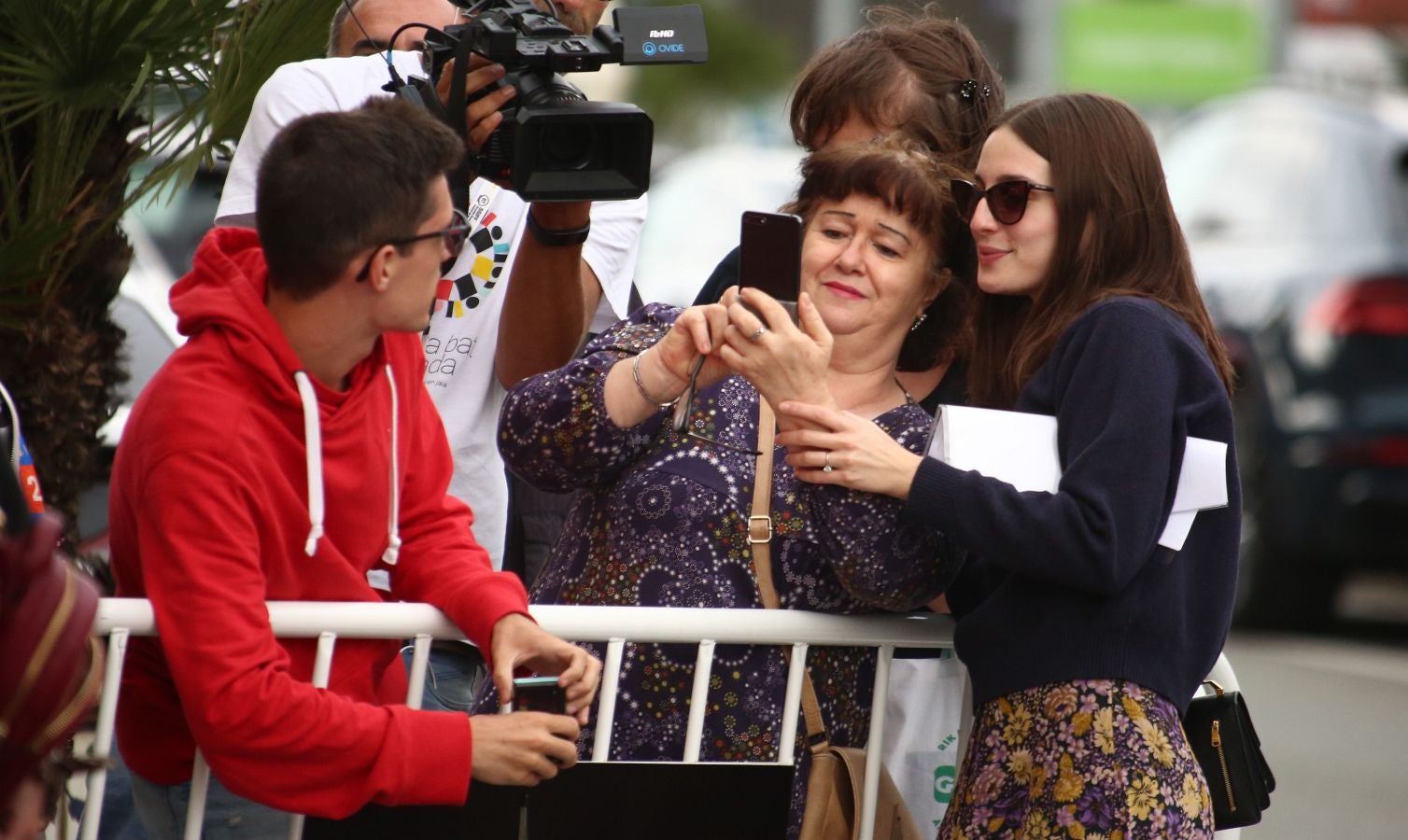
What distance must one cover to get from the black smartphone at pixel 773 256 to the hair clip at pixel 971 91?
0.92 m

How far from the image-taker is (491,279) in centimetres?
368

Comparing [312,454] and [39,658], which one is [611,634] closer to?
[312,454]

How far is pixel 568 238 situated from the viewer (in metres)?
3.32

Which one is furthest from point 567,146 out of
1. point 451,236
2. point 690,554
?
point 690,554

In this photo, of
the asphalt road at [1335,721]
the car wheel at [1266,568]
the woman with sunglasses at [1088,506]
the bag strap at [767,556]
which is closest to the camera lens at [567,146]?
the bag strap at [767,556]

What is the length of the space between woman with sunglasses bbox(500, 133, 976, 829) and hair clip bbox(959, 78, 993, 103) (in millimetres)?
527

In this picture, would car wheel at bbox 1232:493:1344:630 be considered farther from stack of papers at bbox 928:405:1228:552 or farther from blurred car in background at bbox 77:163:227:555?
stack of papers at bbox 928:405:1228:552

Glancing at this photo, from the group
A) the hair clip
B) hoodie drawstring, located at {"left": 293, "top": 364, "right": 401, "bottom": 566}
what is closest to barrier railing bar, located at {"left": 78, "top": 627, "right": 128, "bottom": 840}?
hoodie drawstring, located at {"left": 293, "top": 364, "right": 401, "bottom": 566}

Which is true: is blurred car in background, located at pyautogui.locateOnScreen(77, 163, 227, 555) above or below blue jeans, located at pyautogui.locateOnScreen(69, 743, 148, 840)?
below

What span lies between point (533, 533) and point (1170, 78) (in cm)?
2272

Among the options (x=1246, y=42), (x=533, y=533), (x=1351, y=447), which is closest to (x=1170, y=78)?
(x=1246, y=42)

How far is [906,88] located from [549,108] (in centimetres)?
82

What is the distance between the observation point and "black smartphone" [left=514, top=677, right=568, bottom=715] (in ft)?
8.64

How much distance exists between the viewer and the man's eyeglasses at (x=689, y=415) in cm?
290
